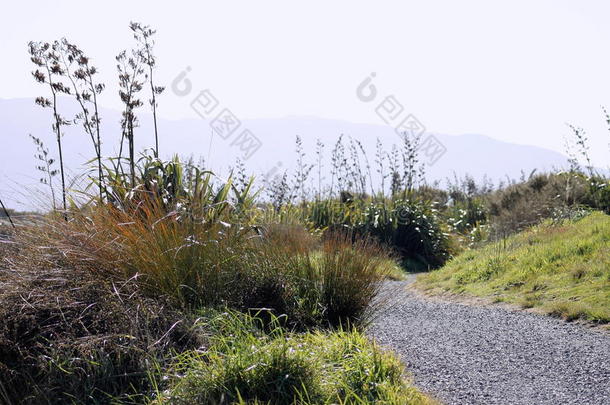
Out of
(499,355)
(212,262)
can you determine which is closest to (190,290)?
(212,262)

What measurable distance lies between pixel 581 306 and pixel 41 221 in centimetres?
489

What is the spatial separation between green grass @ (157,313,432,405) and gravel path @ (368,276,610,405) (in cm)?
52

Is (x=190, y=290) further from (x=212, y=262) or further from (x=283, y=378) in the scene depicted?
(x=283, y=378)

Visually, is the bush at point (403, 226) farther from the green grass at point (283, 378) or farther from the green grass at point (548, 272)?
the green grass at point (283, 378)

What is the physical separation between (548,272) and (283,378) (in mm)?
4986

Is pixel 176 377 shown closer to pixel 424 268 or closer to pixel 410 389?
pixel 410 389

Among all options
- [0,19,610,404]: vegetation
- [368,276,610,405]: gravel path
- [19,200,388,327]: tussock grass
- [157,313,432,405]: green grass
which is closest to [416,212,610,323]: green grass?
[0,19,610,404]: vegetation

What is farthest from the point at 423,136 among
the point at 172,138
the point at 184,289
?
the point at 172,138

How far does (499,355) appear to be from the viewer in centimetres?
463

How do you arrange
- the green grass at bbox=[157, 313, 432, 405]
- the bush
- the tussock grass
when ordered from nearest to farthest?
the green grass at bbox=[157, 313, 432, 405], the tussock grass, the bush

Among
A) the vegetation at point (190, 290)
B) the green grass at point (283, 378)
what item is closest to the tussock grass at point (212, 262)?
the vegetation at point (190, 290)

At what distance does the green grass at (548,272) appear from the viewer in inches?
240

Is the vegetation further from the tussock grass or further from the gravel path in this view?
the gravel path

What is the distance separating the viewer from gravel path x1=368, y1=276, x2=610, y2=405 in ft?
12.4
